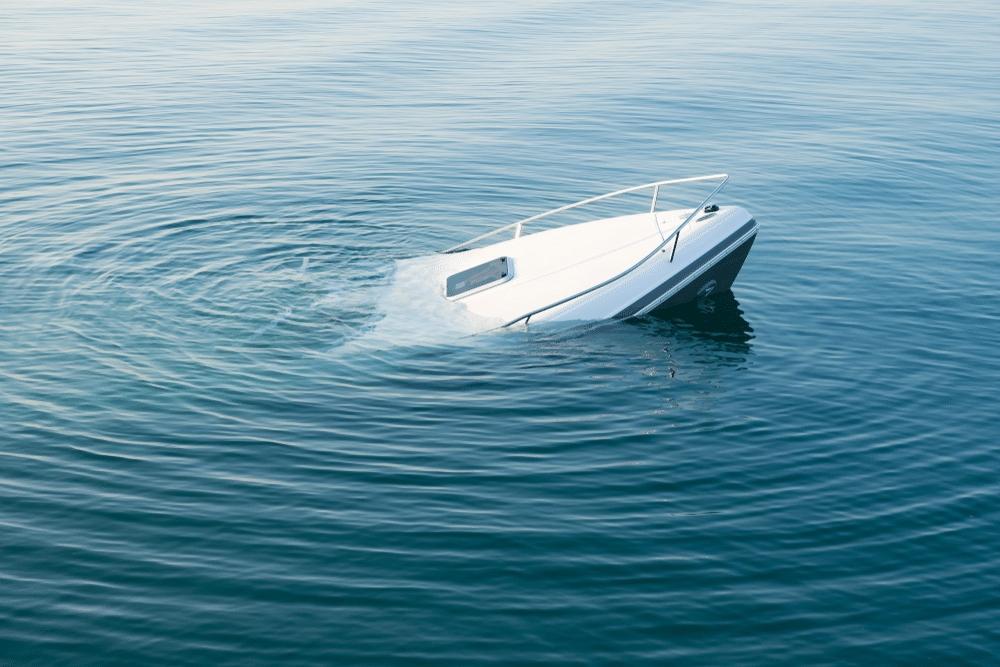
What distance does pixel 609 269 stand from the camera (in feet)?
48.8

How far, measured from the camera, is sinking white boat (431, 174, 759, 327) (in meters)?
14.6

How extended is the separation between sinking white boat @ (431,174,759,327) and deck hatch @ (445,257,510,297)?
2 cm

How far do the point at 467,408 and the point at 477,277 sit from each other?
3.43 metres

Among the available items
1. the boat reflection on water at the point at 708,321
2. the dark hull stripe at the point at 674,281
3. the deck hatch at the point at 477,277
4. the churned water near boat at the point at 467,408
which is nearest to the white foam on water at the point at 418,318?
the churned water near boat at the point at 467,408

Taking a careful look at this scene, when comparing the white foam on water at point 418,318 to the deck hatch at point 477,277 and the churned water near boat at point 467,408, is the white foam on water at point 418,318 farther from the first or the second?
the deck hatch at point 477,277

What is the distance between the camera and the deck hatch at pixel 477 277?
49.1 feet

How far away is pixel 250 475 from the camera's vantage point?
10633 mm

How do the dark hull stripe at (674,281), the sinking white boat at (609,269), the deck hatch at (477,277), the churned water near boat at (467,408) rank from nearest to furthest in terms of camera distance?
1. the churned water near boat at (467,408)
2. the sinking white boat at (609,269)
3. the dark hull stripe at (674,281)
4. the deck hatch at (477,277)

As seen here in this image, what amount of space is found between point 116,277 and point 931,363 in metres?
13.1

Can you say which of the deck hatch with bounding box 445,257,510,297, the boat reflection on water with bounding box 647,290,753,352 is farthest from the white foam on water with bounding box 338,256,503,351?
the boat reflection on water with bounding box 647,290,753,352

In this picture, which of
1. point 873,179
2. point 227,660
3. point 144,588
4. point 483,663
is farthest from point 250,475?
point 873,179

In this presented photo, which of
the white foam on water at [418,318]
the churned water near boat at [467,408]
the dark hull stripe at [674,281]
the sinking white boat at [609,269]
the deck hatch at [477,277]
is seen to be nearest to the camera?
the churned water near boat at [467,408]

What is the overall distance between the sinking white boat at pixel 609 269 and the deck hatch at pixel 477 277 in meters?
0.02

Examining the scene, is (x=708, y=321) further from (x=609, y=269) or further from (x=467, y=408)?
(x=467, y=408)
